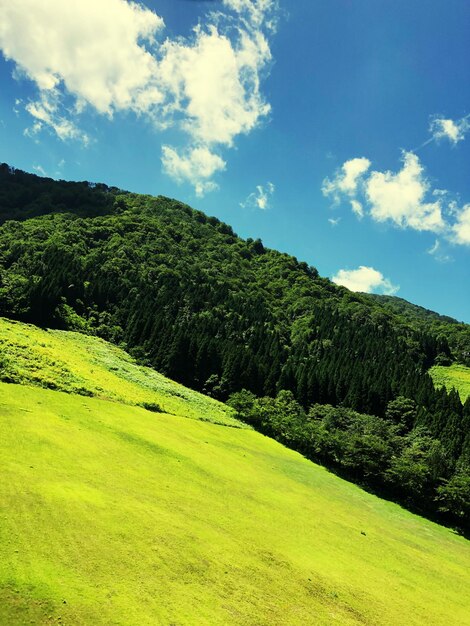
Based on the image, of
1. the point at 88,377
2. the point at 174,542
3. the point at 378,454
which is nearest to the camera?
the point at 174,542

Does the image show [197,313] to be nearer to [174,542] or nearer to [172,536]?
[172,536]

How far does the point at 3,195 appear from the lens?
18262 cm

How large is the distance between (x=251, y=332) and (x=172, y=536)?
11333 cm

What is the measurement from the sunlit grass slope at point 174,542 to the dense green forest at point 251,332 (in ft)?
68.4

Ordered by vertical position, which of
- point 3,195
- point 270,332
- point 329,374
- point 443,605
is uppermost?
point 3,195

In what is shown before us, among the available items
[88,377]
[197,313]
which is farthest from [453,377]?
[88,377]

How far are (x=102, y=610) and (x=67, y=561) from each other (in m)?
2.24

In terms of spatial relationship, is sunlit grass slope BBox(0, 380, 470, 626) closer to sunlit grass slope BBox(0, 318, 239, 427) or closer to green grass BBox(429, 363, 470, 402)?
sunlit grass slope BBox(0, 318, 239, 427)

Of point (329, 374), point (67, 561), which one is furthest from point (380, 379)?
point (67, 561)

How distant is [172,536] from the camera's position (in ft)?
53.7

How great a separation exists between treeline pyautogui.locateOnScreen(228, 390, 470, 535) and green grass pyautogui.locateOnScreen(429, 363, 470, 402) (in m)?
50.4

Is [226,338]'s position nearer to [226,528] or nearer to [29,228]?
[29,228]

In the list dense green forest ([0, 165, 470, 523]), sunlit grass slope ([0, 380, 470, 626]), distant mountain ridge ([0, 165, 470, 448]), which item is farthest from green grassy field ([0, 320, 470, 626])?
distant mountain ridge ([0, 165, 470, 448])

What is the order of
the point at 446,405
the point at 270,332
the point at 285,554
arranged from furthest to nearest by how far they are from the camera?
the point at 270,332
the point at 446,405
the point at 285,554
